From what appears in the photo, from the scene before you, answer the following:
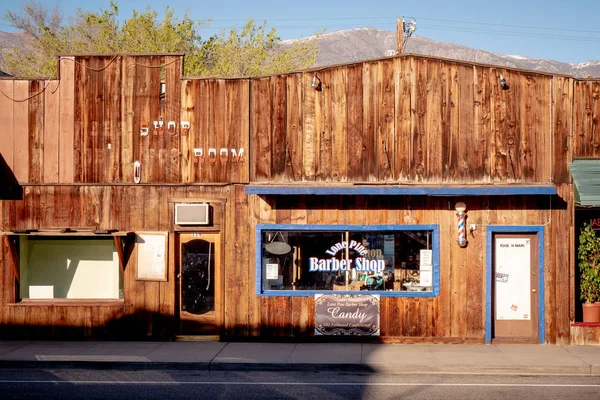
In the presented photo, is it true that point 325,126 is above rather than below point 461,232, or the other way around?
above

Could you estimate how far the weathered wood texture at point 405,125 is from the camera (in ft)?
50.6

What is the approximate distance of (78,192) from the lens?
52.9ft

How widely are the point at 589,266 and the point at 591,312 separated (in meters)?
0.93

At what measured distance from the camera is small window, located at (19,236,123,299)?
53.8 ft

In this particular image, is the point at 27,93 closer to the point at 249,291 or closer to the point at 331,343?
the point at 249,291

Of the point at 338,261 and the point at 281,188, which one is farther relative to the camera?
the point at 338,261

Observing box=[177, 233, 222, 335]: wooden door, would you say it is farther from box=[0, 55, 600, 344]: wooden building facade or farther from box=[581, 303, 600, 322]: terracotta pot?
box=[581, 303, 600, 322]: terracotta pot

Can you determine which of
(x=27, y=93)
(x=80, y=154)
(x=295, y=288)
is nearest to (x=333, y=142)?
(x=295, y=288)

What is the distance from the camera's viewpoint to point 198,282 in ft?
52.5

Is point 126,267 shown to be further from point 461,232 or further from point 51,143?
point 461,232

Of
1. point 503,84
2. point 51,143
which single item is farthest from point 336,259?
point 51,143

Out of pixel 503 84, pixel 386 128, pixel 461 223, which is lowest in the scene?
pixel 461 223

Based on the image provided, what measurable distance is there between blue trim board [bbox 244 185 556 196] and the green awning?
0.52 meters

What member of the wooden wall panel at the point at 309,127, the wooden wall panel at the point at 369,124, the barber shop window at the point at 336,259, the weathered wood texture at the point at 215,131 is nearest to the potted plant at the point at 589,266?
the barber shop window at the point at 336,259
